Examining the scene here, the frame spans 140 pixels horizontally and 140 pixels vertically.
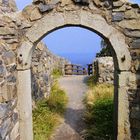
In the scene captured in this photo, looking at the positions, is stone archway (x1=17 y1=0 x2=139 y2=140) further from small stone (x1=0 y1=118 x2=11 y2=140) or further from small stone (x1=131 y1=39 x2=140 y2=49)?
small stone (x1=0 y1=118 x2=11 y2=140)

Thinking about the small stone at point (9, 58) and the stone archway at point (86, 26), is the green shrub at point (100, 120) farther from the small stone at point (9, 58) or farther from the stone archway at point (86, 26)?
the small stone at point (9, 58)

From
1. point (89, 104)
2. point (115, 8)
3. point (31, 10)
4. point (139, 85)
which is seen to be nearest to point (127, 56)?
point (139, 85)

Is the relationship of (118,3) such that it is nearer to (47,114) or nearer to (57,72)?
(47,114)

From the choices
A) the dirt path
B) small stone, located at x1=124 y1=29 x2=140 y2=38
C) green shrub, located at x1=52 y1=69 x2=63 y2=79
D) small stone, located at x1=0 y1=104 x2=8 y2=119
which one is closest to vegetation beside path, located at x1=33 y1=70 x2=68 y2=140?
the dirt path

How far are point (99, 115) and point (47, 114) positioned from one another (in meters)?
1.24

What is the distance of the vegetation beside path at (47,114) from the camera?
5.95 meters

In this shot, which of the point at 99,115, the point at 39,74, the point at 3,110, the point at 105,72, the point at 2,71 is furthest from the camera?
the point at 105,72

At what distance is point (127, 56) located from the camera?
4793 mm

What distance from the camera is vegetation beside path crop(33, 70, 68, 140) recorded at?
5.95m

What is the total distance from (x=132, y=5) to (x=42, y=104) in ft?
11.6

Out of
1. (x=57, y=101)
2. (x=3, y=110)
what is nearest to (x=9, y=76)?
(x=3, y=110)

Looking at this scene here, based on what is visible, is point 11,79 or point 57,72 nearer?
point 11,79

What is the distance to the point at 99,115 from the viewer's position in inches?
254

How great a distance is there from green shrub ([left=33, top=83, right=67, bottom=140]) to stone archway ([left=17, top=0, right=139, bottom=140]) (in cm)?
147
